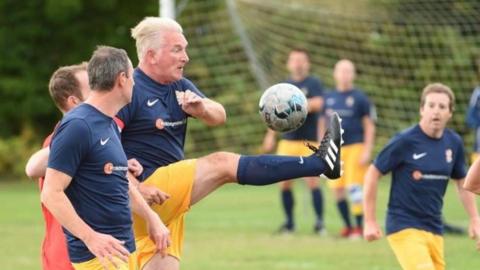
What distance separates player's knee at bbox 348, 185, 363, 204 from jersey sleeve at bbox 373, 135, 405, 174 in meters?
5.61

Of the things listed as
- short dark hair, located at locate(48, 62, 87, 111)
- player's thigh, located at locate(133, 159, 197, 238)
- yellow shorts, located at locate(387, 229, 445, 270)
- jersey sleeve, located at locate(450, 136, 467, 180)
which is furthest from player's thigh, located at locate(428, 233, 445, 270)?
short dark hair, located at locate(48, 62, 87, 111)

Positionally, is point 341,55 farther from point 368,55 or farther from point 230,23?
point 230,23

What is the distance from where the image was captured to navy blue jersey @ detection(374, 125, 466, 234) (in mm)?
7539

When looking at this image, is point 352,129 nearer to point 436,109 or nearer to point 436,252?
point 436,109

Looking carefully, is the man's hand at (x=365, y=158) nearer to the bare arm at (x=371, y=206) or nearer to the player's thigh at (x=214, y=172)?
the bare arm at (x=371, y=206)

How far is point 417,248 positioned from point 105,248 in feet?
9.24

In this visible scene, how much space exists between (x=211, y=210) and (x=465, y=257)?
713cm

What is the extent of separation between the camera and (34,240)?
13086 millimetres

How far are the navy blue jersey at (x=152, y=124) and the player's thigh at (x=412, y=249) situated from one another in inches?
67.7

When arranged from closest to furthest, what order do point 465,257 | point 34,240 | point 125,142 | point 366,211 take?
point 125,142, point 366,211, point 465,257, point 34,240

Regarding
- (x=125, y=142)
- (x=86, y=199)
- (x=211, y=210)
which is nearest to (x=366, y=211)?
(x=125, y=142)

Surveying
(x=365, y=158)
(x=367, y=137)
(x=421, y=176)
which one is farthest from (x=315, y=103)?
(x=421, y=176)

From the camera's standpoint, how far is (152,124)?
6.57 metres

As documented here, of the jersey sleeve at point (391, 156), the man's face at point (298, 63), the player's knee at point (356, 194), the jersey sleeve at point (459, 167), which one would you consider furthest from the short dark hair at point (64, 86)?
the player's knee at point (356, 194)
